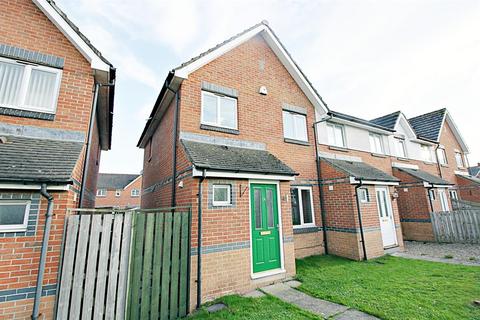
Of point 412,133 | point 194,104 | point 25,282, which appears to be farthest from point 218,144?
point 412,133

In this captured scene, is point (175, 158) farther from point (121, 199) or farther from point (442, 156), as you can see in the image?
point (121, 199)

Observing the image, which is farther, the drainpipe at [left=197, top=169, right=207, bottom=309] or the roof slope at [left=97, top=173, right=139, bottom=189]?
the roof slope at [left=97, top=173, right=139, bottom=189]

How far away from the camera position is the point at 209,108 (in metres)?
7.34

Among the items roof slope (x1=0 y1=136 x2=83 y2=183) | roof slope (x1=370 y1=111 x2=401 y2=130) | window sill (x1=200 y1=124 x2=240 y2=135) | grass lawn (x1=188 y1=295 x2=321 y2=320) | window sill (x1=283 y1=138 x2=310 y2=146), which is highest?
roof slope (x1=370 y1=111 x2=401 y2=130)

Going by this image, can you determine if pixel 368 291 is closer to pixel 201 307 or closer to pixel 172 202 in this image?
pixel 201 307

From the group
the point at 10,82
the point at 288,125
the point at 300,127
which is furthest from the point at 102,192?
the point at 300,127

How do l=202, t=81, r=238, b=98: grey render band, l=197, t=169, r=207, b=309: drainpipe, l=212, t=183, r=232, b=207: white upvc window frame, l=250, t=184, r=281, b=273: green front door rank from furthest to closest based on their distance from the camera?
l=202, t=81, r=238, b=98: grey render band → l=250, t=184, r=281, b=273: green front door → l=212, t=183, r=232, b=207: white upvc window frame → l=197, t=169, r=207, b=309: drainpipe

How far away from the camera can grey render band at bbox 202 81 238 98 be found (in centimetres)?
731

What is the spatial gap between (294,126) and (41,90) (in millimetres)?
8658

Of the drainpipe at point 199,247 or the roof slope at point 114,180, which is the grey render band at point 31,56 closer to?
the drainpipe at point 199,247

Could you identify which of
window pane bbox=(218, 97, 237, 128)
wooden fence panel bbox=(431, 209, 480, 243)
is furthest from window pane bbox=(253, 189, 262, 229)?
wooden fence panel bbox=(431, 209, 480, 243)

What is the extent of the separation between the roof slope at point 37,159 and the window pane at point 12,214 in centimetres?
59

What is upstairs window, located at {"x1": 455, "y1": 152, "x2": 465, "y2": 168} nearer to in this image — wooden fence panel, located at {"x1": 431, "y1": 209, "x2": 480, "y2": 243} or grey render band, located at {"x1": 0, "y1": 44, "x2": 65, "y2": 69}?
wooden fence panel, located at {"x1": 431, "y1": 209, "x2": 480, "y2": 243}

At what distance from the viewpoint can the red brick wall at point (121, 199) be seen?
40.2 m
